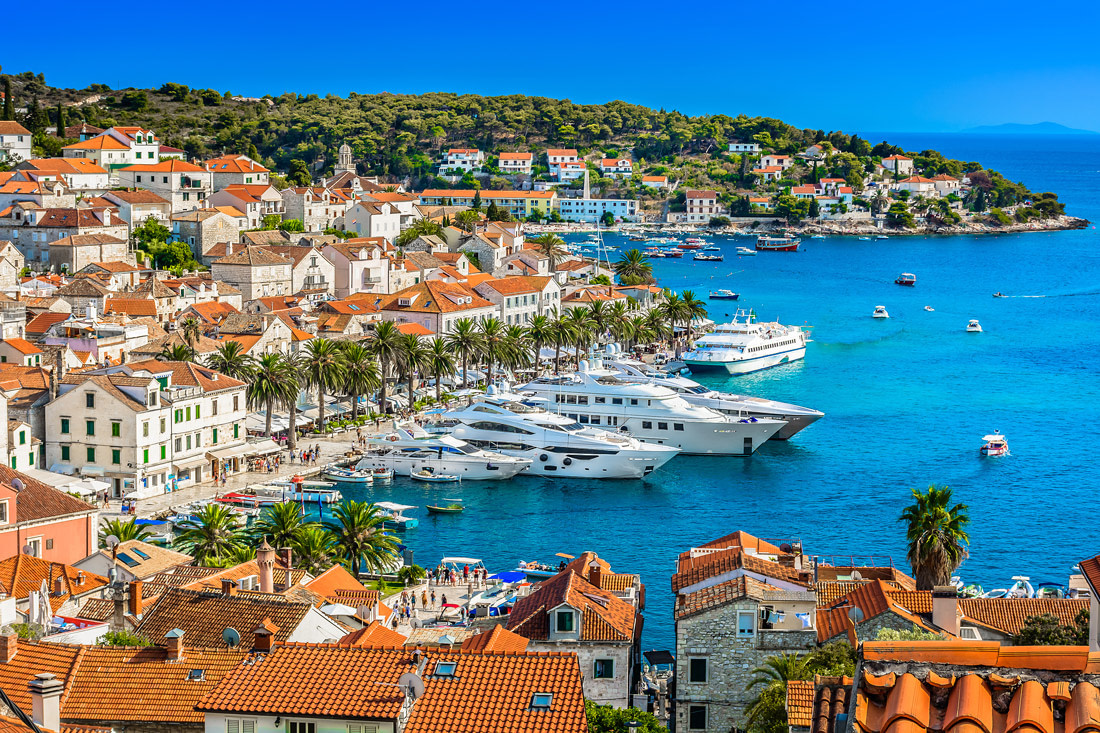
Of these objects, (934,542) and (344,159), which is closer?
(934,542)

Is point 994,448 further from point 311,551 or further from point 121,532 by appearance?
point 121,532

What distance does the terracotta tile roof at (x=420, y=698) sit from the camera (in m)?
15.1

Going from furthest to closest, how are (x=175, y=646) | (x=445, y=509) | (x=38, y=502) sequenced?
(x=445, y=509), (x=38, y=502), (x=175, y=646)

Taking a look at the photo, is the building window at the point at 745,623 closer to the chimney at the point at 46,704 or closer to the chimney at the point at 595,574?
Result: the chimney at the point at 595,574

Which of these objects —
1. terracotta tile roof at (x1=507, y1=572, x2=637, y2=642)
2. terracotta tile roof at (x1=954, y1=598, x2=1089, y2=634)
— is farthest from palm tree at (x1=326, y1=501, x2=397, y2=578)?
terracotta tile roof at (x1=954, y1=598, x2=1089, y2=634)

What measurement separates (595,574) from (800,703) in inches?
584

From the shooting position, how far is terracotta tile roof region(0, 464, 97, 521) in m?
36.7

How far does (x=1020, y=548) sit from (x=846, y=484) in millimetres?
12098

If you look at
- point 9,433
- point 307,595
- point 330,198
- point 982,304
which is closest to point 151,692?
point 307,595

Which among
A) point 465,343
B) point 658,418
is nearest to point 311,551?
point 658,418

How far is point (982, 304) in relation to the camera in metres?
141

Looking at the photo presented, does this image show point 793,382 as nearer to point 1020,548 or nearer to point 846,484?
point 846,484

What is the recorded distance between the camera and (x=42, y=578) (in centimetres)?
3056

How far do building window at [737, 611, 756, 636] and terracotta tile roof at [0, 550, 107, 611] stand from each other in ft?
45.8
